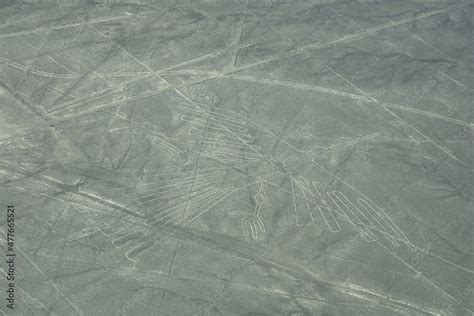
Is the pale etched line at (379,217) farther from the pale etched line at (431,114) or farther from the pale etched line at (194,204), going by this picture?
the pale etched line at (431,114)

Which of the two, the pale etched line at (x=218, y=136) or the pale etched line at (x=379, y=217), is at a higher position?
the pale etched line at (x=218, y=136)

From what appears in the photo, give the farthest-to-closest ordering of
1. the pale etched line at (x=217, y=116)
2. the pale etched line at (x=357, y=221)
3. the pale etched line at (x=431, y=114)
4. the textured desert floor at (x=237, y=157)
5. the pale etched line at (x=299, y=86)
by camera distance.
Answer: the pale etched line at (x=299, y=86) < the pale etched line at (x=431, y=114) < the pale etched line at (x=217, y=116) < the pale etched line at (x=357, y=221) < the textured desert floor at (x=237, y=157)

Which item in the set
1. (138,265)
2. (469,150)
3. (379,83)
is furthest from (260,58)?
(138,265)

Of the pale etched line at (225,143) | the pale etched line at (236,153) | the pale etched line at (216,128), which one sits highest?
the pale etched line at (216,128)

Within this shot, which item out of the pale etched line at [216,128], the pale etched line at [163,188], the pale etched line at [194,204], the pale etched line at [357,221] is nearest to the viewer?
the pale etched line at [194,204]

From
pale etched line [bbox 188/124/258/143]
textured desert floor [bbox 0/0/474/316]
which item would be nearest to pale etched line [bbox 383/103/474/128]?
textured desert floor [bbox 0/0/474/316]

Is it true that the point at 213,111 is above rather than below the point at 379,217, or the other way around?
above

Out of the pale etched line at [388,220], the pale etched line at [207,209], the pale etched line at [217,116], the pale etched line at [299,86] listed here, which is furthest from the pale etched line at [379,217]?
the pale etched line at [299,86]

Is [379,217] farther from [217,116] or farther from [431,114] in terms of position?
[217,116]

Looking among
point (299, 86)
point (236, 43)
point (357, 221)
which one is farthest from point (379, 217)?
point (236, 43)

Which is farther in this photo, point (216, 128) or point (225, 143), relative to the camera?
point (216, 128)

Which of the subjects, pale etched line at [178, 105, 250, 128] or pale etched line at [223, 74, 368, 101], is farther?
pale etched line at [223, 74, 368, 101]

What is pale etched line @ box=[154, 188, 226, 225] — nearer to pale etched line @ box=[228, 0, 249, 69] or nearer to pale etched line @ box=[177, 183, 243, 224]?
pale etched line @ box=[177, 183, 243, 224]
